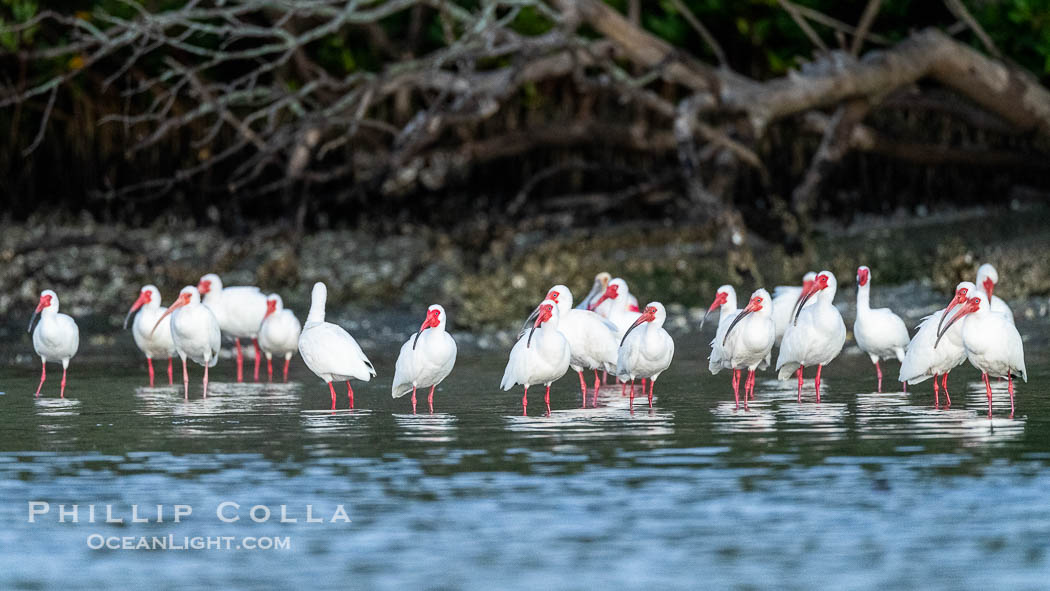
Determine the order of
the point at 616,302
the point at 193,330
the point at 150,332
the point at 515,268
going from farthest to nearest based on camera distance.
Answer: the point at 515,268 < the point at 616,302 < the point at 150,332 < the point at 193,330

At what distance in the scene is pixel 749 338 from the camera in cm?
1258

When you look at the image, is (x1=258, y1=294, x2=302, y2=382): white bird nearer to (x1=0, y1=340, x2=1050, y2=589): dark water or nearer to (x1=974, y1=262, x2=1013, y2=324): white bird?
(x1=0, y1=340, x2=1050, y2=589): dark water

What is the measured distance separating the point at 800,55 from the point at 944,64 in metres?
4.10

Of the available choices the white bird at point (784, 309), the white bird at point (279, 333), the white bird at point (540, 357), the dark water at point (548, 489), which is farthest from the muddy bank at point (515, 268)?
the dark water at point (548, 489)

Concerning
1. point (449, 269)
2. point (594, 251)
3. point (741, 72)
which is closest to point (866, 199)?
point (741, 72)

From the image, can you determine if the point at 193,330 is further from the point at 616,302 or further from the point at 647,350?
the point at 647,350

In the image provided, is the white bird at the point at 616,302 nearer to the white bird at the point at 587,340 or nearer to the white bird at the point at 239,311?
the white bird at the point at 587,340

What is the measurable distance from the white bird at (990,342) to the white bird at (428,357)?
3288 mm

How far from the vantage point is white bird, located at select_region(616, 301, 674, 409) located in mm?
12141

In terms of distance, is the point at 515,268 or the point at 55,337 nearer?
the point at 55,337

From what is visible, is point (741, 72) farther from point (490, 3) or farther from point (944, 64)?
point (490, 3)

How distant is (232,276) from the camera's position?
22.3 metres

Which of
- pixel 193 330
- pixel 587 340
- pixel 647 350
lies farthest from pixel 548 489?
pixel 193 330

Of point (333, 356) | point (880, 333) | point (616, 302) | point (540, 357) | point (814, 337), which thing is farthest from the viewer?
point (616, 302)
